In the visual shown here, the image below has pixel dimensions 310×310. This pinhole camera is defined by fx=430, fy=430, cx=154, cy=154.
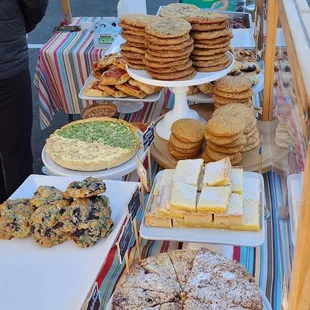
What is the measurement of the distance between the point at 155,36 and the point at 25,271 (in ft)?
2.72

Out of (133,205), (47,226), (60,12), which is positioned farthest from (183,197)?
(60,12)

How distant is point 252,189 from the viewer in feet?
3.59

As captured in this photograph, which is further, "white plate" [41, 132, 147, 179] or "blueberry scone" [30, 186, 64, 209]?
"white plate" [41, 132, 147, 179]

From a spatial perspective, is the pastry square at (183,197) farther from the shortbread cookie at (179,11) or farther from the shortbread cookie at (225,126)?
the shortbread cookie at (179,11)

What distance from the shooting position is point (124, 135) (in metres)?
1.42

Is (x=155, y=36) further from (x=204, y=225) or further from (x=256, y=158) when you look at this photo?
(x=204, y=225)

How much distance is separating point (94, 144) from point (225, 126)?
416 mm

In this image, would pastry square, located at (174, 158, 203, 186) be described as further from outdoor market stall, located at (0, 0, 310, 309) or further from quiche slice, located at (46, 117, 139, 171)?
quiche slice, located at (46, 117, 139, 171)

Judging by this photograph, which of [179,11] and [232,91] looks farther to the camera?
[179,11]

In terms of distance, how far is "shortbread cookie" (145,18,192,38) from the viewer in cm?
138

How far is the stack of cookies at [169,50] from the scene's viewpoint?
4.54 ft

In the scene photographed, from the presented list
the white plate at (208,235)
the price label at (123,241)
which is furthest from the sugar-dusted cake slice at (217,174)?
the price label at (123,241)

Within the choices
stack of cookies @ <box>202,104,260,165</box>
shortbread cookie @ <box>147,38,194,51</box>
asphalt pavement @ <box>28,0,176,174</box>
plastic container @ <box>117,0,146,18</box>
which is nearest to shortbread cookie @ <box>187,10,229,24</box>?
shortbread cookie @ <box>147,38,194,51</box>

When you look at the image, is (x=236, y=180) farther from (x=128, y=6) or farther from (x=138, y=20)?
(x=128, y=6)
